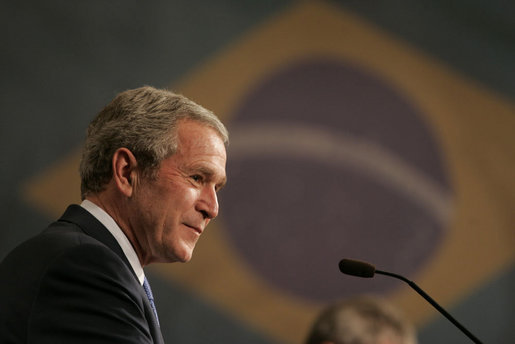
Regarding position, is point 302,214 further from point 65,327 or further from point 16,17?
point 65,327

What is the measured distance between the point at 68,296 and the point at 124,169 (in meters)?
0.53

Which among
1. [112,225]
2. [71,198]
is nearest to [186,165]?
[112,225]

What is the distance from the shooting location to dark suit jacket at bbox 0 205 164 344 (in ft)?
4.75

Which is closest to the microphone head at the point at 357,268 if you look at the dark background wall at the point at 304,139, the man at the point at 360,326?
the man at the point at 360,326

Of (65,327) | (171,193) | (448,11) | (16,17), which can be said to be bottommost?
(65,327)

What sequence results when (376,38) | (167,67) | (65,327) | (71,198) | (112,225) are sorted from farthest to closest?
(376,38)
(167,67)
(71,198)
(112,225)
(65,327)

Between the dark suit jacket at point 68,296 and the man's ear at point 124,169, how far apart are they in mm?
333

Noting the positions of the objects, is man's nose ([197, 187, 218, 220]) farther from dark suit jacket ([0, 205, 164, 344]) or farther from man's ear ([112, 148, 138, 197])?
dark suit jacket ([0, 205, 164, 344])

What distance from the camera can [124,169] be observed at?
76.2 inches

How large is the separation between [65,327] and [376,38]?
3.06 m

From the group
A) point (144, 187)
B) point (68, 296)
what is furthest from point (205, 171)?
point (68, 296)

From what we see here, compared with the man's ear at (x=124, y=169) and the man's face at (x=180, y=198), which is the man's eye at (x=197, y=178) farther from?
the man's ear at (x=124, y=169)

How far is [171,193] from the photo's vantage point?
6.31 ft

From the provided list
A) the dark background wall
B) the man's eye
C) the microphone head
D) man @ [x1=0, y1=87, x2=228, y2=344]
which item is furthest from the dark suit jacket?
the dark background wall
